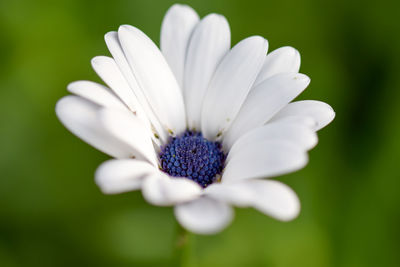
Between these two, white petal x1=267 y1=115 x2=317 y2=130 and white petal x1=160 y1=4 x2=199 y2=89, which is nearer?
white petal x1=267 y1=115 x2=317 y2=130

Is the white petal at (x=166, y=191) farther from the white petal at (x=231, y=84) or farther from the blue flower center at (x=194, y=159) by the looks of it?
the white petal at (x=231, y=84)

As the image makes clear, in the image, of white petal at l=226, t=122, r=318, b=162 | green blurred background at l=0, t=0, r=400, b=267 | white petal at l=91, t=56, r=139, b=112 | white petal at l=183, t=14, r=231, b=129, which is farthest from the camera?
green blurred background at l=0, t=0, r=400, b=267

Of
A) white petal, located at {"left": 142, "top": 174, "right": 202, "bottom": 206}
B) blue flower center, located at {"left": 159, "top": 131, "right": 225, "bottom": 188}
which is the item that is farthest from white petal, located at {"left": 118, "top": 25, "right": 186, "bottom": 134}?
white petal, located at {"left": 142, "top": 174, "right": 202, "bottom": 206}

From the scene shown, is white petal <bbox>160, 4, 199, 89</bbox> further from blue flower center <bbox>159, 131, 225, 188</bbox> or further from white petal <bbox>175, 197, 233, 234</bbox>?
white petal <bbox>175, 197, 233, 234</bbox>

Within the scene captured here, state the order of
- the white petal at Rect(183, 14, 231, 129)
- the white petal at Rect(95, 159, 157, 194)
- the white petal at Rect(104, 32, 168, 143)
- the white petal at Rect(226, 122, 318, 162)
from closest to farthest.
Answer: the white petal at Rect(95, 159, 157, 194), the white petal at Rect(226, 122, 318, 162), the white petal at Rect(104, 32, 168, 143), the white petal at Rect(183, 14, 231, 129)

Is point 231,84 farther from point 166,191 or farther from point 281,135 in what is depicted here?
point 166,191

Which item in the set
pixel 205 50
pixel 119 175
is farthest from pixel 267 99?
pixel 119 175
